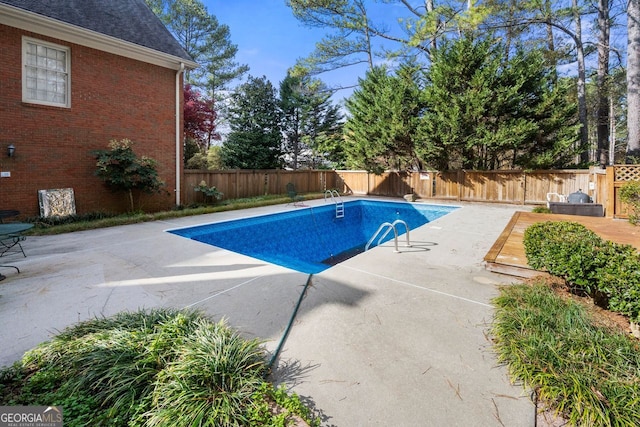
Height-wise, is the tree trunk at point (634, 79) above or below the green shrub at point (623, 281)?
above

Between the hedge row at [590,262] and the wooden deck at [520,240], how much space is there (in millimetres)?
333

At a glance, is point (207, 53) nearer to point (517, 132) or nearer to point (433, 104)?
point (433, 104)

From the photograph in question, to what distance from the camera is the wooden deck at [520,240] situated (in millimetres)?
3959

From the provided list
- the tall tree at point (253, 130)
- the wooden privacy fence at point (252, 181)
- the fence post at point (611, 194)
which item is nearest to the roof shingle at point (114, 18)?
the wooden privacy fence at point (252, 181)

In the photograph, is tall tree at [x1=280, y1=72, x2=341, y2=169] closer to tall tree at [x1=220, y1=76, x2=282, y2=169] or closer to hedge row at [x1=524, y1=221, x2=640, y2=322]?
tall tree at [x1=220, y1=76, x2=282, y2=169]

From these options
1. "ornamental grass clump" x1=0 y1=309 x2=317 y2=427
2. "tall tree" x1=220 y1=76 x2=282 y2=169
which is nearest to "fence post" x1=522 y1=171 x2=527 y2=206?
"tall tree" x1=220 y1=76 x2=282 y2=169

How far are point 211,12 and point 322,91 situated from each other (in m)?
8.37

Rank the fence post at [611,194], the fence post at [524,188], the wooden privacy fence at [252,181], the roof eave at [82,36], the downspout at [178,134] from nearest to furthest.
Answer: the roof eave at [82,36], the fence post at [611,194], the downspout at [178,134], the wooden privacy fence at [252,181], the fence post at [524,188]

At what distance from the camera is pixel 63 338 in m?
2.30

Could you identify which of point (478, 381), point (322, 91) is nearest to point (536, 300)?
point (478, 381)

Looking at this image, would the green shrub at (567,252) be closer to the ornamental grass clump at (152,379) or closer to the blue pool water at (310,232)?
the ornamental grass clump at (152,379)

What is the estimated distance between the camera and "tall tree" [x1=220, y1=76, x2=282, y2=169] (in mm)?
17266

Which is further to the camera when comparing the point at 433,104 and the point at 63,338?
the point at 433,104

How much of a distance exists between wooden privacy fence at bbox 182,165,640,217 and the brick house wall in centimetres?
187
